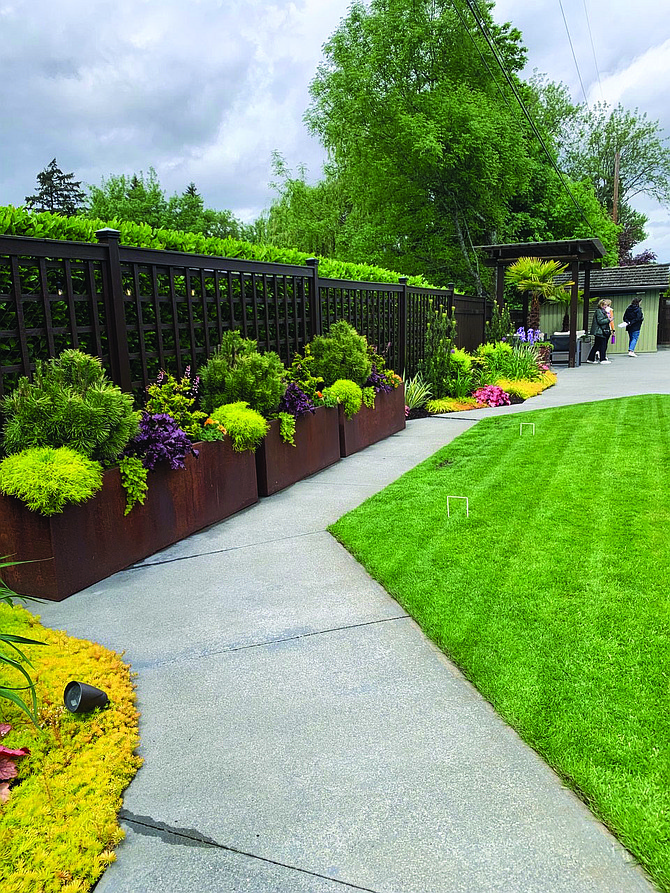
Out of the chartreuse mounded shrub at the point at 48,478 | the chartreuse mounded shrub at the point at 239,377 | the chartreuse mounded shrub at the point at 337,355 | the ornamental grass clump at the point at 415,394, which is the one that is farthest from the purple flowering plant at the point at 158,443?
the ornamental grass clump at the point at 415,394

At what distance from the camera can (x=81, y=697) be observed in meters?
2.45

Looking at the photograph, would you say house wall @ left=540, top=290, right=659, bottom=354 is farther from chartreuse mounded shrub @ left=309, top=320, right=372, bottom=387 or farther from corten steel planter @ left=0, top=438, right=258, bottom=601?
corten steel planter @ left=0, top=438, right=258, bottom=601

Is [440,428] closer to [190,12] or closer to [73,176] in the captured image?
[190,12]

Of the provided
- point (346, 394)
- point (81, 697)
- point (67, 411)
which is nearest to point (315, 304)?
point (346, 394)

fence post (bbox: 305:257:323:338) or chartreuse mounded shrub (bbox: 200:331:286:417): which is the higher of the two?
fence post (bbox: 305:257:323:338)

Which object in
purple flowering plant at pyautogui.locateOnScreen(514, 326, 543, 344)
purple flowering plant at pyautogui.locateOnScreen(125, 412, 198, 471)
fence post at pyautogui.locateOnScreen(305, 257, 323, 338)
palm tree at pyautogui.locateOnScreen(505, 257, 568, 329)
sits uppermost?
palm tree at pyautogui.locateOnScreen(505, 257, 568, 329)

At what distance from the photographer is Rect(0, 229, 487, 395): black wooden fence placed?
404 centimetres

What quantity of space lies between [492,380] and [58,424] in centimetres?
1020

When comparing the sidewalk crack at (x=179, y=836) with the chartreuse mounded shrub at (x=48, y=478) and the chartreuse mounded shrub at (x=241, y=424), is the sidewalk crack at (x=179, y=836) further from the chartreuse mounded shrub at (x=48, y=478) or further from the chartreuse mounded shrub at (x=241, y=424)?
the chartreuse mounded shrub at (x=241, y=424)

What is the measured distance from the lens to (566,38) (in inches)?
607

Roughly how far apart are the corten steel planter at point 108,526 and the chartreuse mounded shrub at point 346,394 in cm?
218

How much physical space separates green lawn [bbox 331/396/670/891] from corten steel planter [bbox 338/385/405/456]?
1.14 meters

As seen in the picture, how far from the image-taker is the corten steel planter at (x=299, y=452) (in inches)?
234

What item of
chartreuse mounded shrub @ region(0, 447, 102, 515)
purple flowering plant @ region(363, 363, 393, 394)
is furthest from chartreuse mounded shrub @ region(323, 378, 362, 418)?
chartreuse mounded shrub @ region(0, 447, 102, 515)
